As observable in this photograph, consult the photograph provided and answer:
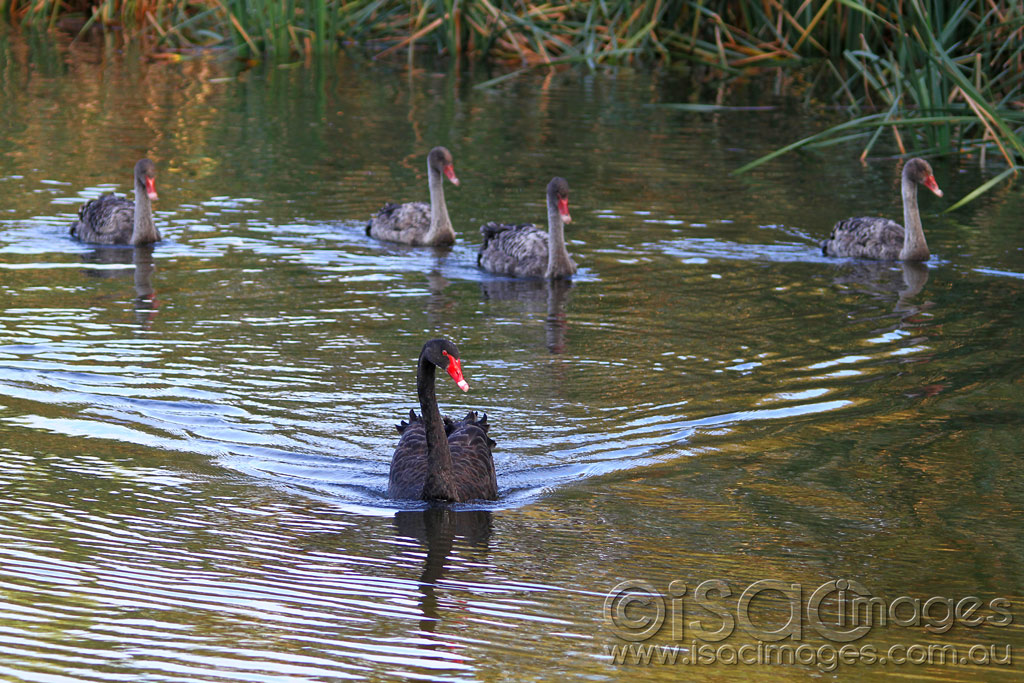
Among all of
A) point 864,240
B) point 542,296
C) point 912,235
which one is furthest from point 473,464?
point 912,235

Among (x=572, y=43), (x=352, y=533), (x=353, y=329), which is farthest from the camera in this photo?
(x=572, y=43)

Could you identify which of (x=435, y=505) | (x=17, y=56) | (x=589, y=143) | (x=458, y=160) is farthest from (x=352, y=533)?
(x=17, y=56)

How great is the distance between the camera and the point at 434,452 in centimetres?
783

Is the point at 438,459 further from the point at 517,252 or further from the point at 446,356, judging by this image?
the point at 517,252

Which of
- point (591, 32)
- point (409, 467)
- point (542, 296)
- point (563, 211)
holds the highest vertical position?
point (591, 32)

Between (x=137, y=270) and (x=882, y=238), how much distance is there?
6634 millimetres

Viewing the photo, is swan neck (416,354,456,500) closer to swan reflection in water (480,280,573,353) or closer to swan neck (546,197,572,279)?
swan reflection in water (480,280,573,353)

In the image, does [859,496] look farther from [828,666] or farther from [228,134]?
[228,134]

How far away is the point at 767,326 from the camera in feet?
37.8

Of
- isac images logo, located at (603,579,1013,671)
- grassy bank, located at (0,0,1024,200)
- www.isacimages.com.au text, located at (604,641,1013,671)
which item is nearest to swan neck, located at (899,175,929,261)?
grassy bank, located at (0,0,1024,200)

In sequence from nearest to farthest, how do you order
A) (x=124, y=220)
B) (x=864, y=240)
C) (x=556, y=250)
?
(x=556, y=250), (x=864, y=240), (x=124, y=220)

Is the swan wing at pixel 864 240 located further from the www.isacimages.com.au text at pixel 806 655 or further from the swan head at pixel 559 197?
the www.isacimages.com.au text at pixel 806 655

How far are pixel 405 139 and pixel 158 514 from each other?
1218cm

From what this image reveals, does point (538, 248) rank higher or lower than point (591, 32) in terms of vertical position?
lower
